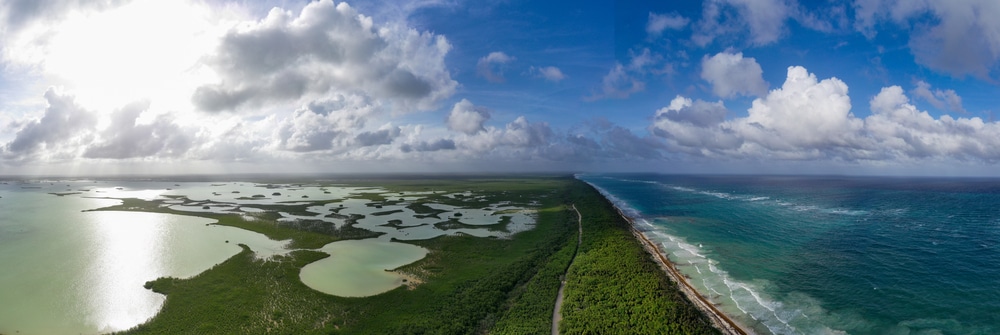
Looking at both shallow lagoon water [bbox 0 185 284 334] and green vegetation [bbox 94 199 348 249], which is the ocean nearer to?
green vegetation [bbox 94 199 348 249]

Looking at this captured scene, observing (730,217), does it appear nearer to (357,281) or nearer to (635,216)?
(635,216)


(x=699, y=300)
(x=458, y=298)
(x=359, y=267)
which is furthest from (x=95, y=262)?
(x=699, y=300)

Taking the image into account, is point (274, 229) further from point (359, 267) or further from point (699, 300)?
point (699, 300)

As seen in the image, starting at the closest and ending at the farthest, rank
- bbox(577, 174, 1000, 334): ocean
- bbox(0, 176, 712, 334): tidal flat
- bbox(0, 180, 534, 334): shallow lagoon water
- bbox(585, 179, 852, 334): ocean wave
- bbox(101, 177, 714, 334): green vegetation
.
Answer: bbox(101, 177, 714, 334): green vegetation → bbox(585, 179, 852, 334): ocean wave → bbox(0, 176, 712, 334): tidal flat → bbox(577, 174, 1000, 334): ocean → bbox(0, 180, 534, 334): shallow lagoon water

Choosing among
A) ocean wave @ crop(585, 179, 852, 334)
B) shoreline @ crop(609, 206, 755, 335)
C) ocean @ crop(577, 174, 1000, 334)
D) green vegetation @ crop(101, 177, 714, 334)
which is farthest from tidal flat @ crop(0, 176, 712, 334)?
ocean @ crop(577, 174, 1000, 334)

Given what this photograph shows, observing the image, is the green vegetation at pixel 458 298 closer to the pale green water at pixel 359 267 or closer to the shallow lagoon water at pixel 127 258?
the pale green water at pixel 359 267

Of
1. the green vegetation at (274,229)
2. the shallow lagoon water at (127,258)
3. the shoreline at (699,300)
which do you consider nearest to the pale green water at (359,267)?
the shallow lagoon water at (127,258)
